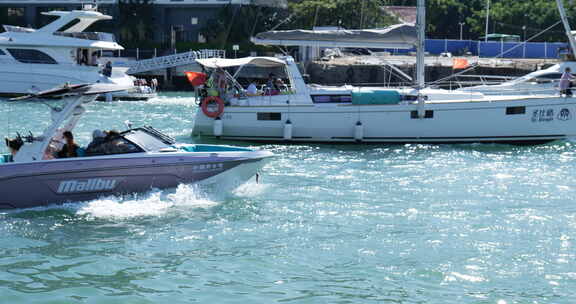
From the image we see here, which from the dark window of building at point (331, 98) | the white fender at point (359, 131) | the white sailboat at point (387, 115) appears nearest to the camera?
the white sailboat at point (387, 115)

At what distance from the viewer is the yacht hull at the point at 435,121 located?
81.3 ft

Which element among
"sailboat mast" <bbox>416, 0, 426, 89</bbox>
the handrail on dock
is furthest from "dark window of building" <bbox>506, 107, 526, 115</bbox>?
the handrail on dock

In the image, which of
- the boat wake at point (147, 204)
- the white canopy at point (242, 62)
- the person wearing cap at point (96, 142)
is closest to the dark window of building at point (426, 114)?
the white canopy at point (242, 62)

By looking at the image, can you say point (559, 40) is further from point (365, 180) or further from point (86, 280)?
point (86, 280)

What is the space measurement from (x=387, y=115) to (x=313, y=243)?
478 inches

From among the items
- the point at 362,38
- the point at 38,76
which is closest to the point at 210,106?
the point at 362,38

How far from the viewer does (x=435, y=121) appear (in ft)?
81.5

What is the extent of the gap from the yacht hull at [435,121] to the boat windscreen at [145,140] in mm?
9984

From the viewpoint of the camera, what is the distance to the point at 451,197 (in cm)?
1706

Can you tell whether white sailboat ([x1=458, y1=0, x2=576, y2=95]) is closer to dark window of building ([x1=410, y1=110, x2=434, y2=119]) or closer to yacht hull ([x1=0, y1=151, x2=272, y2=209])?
dark window of building ([x1=410, y1=110, x2=434, y2=119])

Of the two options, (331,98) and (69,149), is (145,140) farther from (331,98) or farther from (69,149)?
(331,98)

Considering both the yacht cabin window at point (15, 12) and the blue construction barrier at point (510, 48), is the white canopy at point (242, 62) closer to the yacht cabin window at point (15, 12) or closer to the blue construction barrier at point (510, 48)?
the blue construction barrier at point (510, 48)

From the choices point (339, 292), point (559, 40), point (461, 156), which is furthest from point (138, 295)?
point (559, 40)

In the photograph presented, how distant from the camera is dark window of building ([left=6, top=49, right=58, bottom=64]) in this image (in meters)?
41.4
